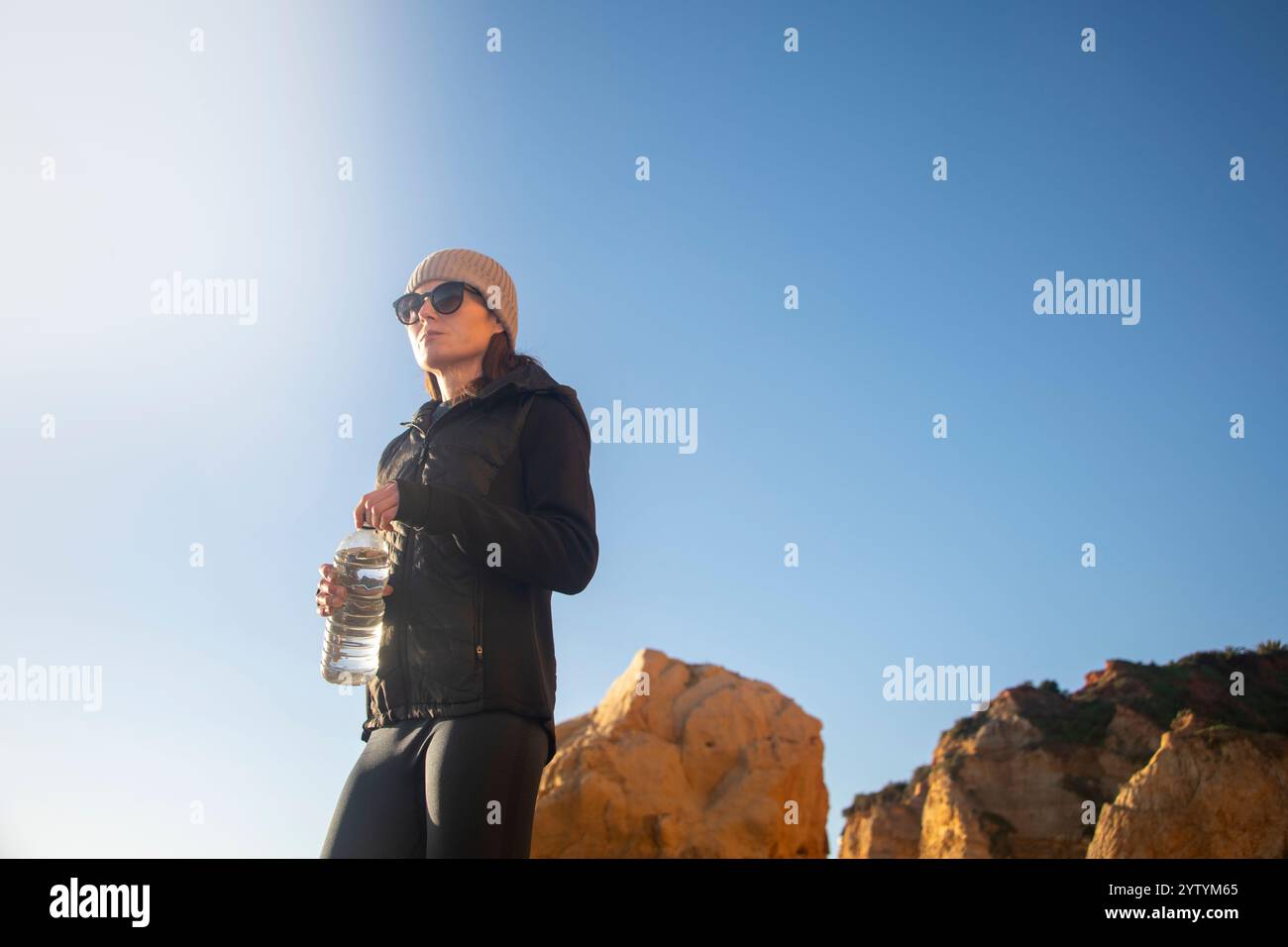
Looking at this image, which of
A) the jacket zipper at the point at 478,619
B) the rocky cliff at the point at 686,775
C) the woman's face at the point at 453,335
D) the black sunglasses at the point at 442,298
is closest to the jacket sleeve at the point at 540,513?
the jacket zipper at the point at 478,619

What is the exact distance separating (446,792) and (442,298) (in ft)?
6.03

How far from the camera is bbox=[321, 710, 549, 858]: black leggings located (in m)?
3.23

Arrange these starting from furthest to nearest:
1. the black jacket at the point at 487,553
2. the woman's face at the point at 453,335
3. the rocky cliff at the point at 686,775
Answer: the rocky cliff at the point at 686,775 < the woman's face at the point at 453,335 < the black jacket at the point at 487,553

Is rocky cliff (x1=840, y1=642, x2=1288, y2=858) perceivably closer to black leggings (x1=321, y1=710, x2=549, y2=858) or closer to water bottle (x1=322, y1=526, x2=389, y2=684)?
water bottle (x1=322, y1=526, x2=389, y2=684)

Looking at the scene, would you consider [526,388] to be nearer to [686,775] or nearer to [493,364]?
[493,364]

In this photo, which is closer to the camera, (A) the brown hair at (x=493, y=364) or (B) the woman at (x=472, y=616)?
(B) the woman at (x=472, y=616)

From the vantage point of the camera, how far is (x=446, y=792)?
128 inches

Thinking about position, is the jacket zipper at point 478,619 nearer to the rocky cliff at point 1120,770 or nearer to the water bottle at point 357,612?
the water bottle at point 357,612

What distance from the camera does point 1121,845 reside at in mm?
25703

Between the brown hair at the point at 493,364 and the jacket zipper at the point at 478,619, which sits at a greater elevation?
the brown hair at the point at 493,364

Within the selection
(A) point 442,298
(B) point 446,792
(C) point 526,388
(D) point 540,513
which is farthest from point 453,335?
(B) point 446,792

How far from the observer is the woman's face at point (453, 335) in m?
4.07

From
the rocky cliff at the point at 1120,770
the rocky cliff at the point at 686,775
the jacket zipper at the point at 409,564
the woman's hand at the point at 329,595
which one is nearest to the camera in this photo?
the jacket zipper at the point at 409,564
